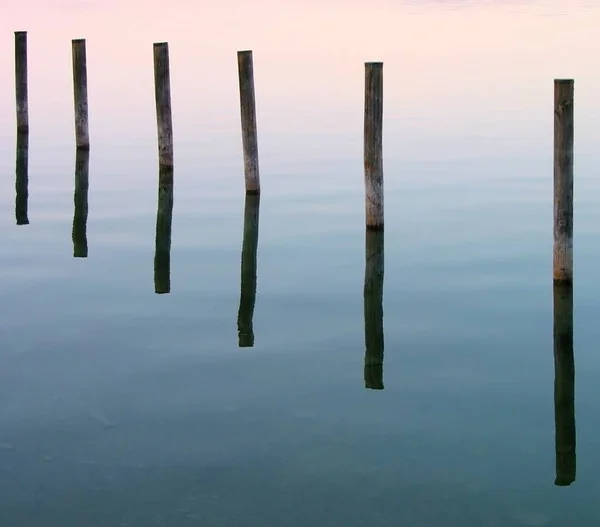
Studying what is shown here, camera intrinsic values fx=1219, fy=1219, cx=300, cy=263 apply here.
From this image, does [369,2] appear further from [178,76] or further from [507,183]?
[507,183]

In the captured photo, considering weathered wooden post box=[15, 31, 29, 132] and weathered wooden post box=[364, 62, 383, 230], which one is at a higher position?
weathered wooden post box=[15, 31, 29, 132]

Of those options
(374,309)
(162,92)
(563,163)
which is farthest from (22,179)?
(563,163)

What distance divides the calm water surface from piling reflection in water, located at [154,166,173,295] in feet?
0.27

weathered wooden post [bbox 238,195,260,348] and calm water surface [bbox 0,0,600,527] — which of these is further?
weathered wooden post [bbox 238,195,260,348]

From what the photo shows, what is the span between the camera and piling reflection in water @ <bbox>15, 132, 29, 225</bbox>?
17.6m

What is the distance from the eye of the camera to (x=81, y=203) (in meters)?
18.1

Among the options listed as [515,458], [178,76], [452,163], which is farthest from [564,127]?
[178,76]

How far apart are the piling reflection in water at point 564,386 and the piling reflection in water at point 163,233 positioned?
4.22 metres

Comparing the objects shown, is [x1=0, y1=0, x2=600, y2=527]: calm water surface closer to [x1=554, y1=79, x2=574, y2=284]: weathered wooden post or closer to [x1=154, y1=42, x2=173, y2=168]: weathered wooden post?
[x1=554, y1=79, x2=574, y2=284]: weathered wooden post

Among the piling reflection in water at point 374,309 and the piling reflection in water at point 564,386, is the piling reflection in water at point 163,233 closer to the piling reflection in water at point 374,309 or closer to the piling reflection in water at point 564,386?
the piling reflection in water at point 374,309

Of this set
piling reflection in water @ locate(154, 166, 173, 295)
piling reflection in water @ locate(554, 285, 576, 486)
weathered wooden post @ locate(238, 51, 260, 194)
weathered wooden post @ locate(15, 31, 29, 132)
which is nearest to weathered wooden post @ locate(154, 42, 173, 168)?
piling reflection in water @ locate(154, 166, 173, 295)

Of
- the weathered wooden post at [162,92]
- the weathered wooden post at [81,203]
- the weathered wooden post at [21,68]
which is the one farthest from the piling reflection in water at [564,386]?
the weathered wooden post at [21,68]

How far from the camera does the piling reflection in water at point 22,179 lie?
17.6 m

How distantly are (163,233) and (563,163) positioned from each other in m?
6.35
